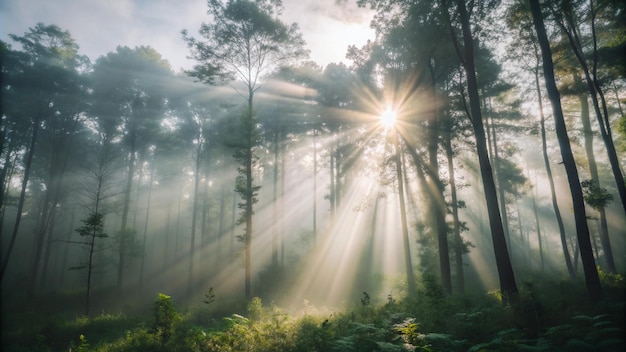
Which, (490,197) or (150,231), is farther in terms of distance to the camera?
(150,231)

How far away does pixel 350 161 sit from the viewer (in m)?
22.5

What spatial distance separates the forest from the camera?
24.6 ft

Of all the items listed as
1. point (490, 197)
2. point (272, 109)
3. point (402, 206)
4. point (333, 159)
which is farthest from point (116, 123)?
point (490, 197)

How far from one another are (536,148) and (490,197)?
36.2 metres

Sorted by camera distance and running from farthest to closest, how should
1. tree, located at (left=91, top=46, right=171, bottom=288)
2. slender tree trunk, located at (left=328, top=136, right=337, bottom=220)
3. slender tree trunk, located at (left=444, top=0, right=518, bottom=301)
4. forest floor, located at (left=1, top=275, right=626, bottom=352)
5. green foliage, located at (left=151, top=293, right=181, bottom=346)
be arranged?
1. slender tree trunk, located at (left=328, top=136, right=337, bottom=220)
2. tree, located at (left=91, top=46, right=171, bottom=288)
3. slender tree trunk, located at (left=444, top=0, right=518, bottom=301)
4. green foliage, located at (left=151, top=293, right=181, bottom=346)
5. forest floor, located at (left=1, top=275, right=626, bottom=352)

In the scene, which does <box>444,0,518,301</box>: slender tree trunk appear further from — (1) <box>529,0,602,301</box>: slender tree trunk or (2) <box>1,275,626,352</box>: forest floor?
(1) <box>529,0,602,301</box>: slender tree trunk

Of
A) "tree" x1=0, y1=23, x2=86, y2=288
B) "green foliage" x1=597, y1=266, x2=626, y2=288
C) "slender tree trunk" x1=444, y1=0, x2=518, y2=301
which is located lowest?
"green foliage" x1=597, y1=266, x2=626, y2=288

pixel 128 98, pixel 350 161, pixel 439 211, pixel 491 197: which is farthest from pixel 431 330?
pixel 128 98

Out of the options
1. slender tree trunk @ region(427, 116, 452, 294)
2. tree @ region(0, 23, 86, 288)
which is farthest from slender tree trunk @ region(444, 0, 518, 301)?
tree @ region(0, 23, 86, 288)

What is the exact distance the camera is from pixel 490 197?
927cm

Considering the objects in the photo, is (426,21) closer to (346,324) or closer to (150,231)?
(346,324)

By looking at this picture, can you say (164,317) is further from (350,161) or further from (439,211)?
(350,161)

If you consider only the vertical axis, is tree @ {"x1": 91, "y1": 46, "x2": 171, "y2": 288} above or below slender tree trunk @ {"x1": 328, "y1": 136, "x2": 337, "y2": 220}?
above

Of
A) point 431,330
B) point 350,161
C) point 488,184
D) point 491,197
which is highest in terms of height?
point 350,161
